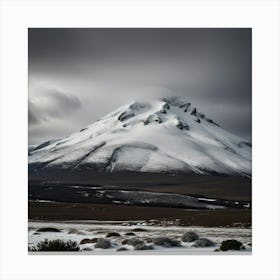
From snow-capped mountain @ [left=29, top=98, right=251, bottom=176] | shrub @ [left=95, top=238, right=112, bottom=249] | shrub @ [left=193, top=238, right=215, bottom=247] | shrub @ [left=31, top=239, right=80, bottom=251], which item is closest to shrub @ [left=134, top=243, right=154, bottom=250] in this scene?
shrub @ [left=95, top=238, right=112, bottom=249]

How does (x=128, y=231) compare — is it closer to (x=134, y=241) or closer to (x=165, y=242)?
(x=134, y=241)

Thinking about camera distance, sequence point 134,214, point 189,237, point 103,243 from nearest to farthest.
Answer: point 103,243 < point 189,237 < point 134,214

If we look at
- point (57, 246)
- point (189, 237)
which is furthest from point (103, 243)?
point (189, 237)

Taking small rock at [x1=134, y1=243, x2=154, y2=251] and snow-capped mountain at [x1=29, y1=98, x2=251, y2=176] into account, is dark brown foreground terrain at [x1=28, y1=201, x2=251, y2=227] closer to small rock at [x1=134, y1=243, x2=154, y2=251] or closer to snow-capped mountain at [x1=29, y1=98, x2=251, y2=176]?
small rock at [x1=134, y1=243, x2=154, y2=251]
